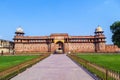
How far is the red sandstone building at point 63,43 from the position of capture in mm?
63031

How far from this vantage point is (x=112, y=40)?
51.2 metres

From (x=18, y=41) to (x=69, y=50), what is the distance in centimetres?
1332

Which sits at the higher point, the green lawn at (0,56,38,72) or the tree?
the tree

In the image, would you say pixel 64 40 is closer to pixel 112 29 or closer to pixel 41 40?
pixel 41 40

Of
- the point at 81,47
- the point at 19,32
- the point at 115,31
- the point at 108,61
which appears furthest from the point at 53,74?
the point at 19,32

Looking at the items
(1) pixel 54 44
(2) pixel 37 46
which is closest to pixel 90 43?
(1) pixel 54 44

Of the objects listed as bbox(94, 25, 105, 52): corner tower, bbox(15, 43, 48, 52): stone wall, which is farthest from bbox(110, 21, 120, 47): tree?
bbox(15, 43, 48, 52): stone wall

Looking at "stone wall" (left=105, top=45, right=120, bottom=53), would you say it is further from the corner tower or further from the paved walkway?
the paved walkway

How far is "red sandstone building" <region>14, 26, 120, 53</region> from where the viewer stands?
63.0 meters

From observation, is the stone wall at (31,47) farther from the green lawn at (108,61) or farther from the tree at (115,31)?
the green lawn at (108,61)

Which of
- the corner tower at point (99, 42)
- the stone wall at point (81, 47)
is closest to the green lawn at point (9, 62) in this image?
the stone wall at point (81, 47)

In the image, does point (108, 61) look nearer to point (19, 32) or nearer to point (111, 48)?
point (111, 48)

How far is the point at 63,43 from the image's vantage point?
6341cm

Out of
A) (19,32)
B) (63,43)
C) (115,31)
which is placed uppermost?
(19,32)
